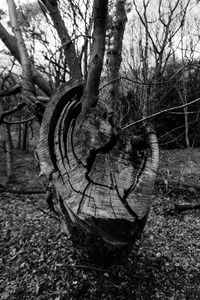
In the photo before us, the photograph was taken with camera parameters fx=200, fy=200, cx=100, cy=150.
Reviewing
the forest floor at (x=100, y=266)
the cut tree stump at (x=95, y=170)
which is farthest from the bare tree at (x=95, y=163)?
the forest floor at (x=100, y=266)

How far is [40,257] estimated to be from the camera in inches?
66.6

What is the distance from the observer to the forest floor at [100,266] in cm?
129

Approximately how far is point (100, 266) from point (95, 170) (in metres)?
0.71

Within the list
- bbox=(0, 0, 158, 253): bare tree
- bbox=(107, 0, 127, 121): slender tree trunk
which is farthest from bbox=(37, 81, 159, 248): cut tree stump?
bbox=(107, 0, 127, 121): slender tree trunk

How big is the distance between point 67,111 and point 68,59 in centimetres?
73

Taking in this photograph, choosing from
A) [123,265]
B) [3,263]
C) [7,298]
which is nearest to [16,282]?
[7,298]

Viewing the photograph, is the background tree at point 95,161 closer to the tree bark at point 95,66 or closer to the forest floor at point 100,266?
the tree bark at point 95,66

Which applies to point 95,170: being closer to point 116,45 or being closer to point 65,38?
point 65,38

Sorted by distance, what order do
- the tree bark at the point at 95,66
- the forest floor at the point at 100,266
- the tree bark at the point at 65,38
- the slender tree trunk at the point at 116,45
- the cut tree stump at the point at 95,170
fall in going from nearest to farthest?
the cut tree stump at the point at 95,170 < the tree bark at the point at 95,66 < the forest floor at the point at 100,266 < the tree bark at the point at 65,38 < the slender tree trunk at the point at 116,45

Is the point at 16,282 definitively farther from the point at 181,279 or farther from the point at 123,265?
the point at 181,279

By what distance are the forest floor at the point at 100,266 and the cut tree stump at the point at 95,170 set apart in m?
0.44

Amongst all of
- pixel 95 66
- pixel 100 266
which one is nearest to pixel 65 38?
pixel 95 66

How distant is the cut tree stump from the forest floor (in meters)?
0.44

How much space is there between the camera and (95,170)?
43.7 inches
